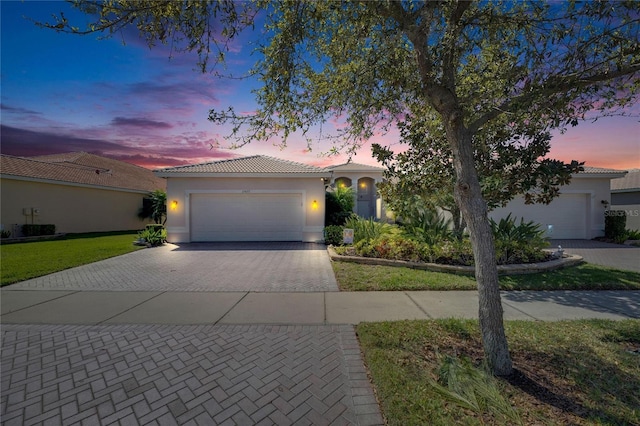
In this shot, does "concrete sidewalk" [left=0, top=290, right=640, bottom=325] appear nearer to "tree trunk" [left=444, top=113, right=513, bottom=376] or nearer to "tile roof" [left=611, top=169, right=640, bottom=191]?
"tree trunk" [left=444, top=113, right=513, bottom=376]

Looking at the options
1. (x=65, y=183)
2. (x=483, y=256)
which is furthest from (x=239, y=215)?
(x=65, y=183)

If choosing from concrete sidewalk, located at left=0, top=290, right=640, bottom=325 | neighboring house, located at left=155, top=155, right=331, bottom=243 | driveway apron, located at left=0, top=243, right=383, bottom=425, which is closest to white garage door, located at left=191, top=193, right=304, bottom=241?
neighboring house, located at left=155, top=155, right=331, bottom=243

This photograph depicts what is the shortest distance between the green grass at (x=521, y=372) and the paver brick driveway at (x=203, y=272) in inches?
114

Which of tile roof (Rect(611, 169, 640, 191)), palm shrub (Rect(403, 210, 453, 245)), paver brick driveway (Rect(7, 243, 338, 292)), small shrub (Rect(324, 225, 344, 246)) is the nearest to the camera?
paver brick driveway (Rect(7, 243, 338, 292))

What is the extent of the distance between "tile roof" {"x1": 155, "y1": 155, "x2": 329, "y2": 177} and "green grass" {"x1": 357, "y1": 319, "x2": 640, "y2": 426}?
421 inches

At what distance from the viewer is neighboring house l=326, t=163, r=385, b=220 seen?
966 inches

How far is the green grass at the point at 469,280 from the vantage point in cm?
617

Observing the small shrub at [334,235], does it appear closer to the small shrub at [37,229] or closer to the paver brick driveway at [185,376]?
the paver brick driveway at [185,376]

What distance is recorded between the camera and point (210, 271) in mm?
8062

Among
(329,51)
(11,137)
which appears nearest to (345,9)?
(329,51)

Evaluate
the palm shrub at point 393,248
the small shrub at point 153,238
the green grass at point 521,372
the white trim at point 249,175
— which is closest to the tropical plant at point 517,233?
the palm shrub at point 393,248

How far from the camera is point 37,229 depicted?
52.3 feet

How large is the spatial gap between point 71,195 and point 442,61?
24.2 m

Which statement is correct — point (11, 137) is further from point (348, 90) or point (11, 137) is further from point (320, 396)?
point (320, 396)
